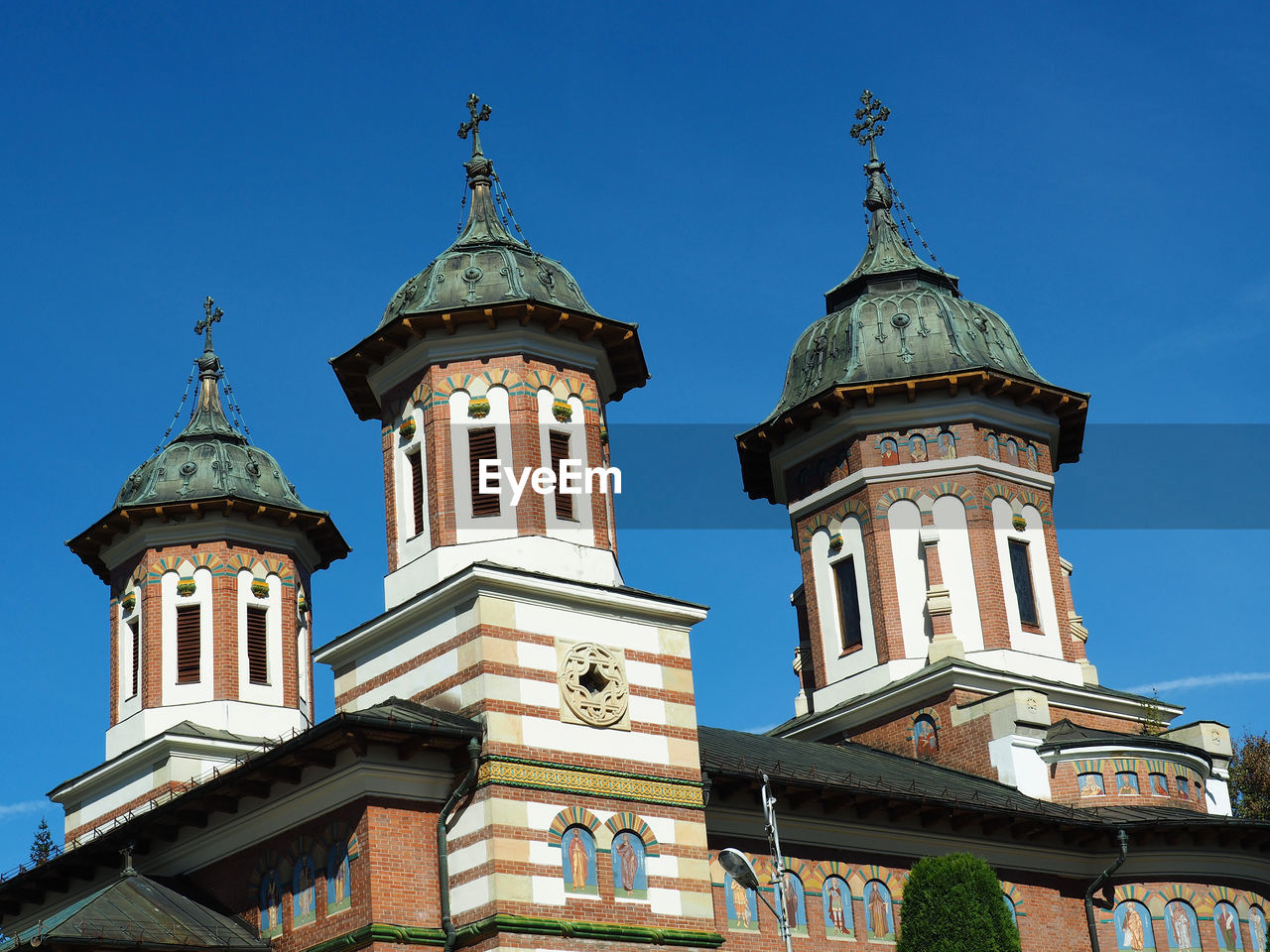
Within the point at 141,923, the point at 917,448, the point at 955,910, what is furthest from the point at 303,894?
the point at 917,448

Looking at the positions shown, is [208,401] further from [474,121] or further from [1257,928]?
[1257,928]

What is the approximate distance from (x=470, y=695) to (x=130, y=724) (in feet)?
44.3

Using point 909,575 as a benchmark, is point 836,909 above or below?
below

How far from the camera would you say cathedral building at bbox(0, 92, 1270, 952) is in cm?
2339

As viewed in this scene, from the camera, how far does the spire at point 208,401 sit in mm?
38125

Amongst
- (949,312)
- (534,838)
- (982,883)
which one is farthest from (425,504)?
(949,312)

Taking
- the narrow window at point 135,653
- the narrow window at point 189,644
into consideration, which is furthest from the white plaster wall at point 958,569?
the narrow window at point 135,653

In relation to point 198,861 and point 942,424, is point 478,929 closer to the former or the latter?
point 198,861

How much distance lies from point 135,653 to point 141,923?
1352cm

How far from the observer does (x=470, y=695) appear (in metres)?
24.0

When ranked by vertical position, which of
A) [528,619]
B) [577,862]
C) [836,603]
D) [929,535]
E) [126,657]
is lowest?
[577,862]

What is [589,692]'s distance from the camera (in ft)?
80.9

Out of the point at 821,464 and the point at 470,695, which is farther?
the point at 821,464

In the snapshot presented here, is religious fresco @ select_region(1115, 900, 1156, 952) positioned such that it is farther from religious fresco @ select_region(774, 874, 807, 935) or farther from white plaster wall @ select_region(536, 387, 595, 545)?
white plaster wall @ select_region(536, 387, 595, 545)
